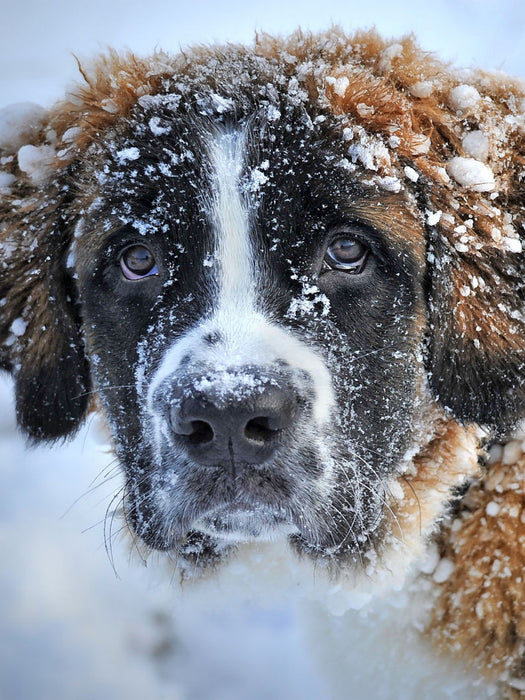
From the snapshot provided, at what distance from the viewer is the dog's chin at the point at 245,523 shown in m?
2.04

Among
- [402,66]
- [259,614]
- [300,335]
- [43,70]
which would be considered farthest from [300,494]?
[43,70]

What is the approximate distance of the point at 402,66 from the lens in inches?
92.7

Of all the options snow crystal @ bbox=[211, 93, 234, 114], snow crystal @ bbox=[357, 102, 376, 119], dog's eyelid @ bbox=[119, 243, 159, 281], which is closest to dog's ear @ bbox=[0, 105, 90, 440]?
dog's eyelid @ bbox=[119, 243, 159, 281]

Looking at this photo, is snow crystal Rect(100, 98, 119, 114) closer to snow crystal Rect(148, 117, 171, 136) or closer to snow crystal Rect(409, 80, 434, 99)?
snow crystal Rect(148, 117, 171, 136)

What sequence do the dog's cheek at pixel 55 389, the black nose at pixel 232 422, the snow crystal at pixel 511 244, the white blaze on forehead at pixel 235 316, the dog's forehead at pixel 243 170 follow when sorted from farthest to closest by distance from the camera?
the dog's cheek at pixel 55 389 → the snow crystal at pixel 511 244 → the dog's forehead at pixel 243 170 → the white blaze on forehead at pixel 235 316 → the black nose at pixel 232 422

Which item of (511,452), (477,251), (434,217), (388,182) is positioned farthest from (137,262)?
(511,452)

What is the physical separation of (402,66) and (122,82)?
89 centimetres

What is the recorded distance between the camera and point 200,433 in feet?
6.26

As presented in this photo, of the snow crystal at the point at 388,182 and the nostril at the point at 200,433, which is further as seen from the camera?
the snow crystal at the point at 388,182

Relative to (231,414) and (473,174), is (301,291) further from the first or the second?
(473,174)

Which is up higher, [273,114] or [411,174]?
[273,114]

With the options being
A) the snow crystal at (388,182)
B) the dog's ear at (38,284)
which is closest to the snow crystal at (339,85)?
the snow crystal at (388,182)

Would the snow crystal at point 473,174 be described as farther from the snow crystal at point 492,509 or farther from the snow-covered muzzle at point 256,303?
the snow crystal at point 492,509

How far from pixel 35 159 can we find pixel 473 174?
144cm
